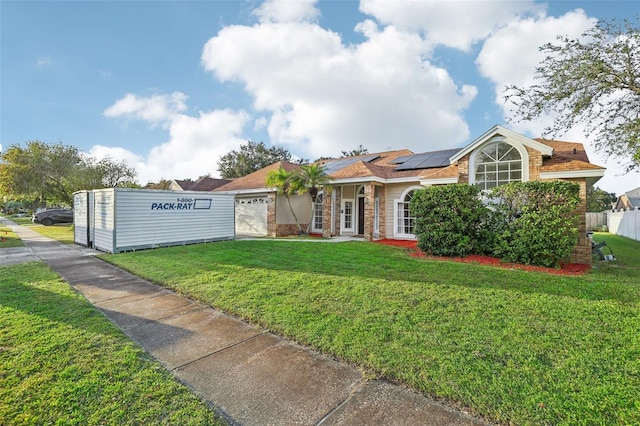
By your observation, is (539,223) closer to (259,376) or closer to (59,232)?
(259,376)

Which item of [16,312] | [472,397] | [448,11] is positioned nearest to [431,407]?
[472,397]

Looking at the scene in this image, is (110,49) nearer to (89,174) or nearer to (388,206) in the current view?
(388,206)

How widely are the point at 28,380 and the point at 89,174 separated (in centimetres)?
2866

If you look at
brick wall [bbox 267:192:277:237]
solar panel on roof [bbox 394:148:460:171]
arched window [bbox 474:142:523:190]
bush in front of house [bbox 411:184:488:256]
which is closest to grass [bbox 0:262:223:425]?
bush in front of house [bbox 411:184:488:256]

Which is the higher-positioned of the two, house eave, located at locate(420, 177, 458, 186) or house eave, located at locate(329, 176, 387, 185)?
house eave, located at locate(329, 176, 387, 185)

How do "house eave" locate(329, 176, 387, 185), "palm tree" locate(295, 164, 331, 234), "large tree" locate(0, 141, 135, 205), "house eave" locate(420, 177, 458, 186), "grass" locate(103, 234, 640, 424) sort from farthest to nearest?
"large tree" locate(0, 141, 135, 205)
"palm tree" locate(295, 164, 331, 234)
"house eave" locate(329, 176, 387, 185)
"house eave" locate(420, 177, 458, 186)
"grass" locate(103, 234, 640, 424)

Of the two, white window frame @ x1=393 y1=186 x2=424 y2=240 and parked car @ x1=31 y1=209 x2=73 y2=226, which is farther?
parked car @ x1=31 y1=209 x2=73 y2=226

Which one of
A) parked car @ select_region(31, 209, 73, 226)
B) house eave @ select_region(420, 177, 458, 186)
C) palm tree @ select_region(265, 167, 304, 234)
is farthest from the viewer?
parked car @ select_region(31, 209, 73, 226)

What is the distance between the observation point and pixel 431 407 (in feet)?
8.11

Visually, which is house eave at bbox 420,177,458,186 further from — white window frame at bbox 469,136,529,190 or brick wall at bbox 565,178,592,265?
brick wall at bbox 565,178,592,265

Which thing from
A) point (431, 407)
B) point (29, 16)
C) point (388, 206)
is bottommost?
point (431, 407)

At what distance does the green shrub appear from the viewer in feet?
25.4

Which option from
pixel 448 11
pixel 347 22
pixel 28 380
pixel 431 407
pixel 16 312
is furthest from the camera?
pixel 347 22

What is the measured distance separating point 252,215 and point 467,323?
1539 cm
